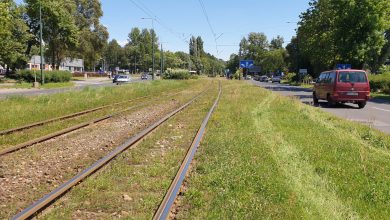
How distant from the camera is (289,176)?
6309mm

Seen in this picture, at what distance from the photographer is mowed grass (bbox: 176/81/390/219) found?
4.93m

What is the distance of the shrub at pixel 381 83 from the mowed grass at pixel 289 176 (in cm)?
3055

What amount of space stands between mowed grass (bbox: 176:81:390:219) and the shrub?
100 feet

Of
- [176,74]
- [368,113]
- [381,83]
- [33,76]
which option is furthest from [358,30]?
[33,76]

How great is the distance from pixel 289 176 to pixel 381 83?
3760 cm

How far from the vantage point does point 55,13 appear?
199 feet

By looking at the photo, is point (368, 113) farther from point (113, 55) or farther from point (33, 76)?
point (113, 55)

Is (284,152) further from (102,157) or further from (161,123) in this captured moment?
(161,123)

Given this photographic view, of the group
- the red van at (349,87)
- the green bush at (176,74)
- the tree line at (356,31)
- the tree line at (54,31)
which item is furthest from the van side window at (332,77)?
the green bush at (176,74)

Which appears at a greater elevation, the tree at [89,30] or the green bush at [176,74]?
the tree at [89,30]

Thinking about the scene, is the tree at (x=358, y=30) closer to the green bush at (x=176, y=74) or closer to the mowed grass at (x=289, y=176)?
the mowed grass at (x=289, y=176)

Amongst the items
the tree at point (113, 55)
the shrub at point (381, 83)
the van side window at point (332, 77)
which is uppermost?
the tree at point (113, 55)

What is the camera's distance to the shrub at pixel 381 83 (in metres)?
38.5

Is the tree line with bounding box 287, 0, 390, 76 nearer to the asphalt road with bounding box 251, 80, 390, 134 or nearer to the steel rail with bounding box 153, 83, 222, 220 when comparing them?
the asphalt road with bounding box 251, 80, 390, 134
